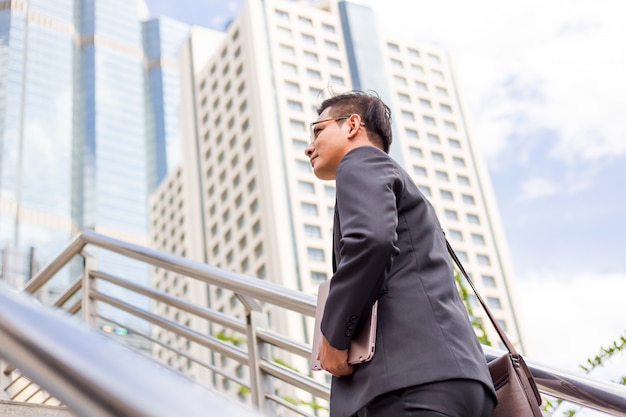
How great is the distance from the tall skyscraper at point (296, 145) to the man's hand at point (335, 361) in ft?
149

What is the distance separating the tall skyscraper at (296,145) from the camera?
50438 mm

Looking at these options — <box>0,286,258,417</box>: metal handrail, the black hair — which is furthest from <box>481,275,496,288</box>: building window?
<box>0,286,258,417</box>: metal handrail

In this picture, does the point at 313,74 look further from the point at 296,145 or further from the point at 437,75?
the point at 437,75

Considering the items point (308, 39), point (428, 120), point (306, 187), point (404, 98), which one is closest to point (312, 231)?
point (306, 187)

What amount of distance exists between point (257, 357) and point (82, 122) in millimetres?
111245

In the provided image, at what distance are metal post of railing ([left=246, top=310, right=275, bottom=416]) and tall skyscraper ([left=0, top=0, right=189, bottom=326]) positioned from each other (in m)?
90.3

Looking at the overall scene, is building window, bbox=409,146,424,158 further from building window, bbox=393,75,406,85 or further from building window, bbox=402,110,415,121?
building window, bbox=393,75,406,85

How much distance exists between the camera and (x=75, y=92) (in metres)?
109

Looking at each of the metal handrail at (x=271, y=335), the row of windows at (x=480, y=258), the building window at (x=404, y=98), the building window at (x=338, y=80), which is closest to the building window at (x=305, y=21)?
the building window at (x=338, y=80)

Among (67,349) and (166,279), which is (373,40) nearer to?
(166,279)

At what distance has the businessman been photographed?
1.43 meters

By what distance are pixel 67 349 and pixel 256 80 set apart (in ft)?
179

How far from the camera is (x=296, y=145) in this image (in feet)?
175

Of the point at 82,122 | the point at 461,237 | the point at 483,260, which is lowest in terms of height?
the point at 483,260
